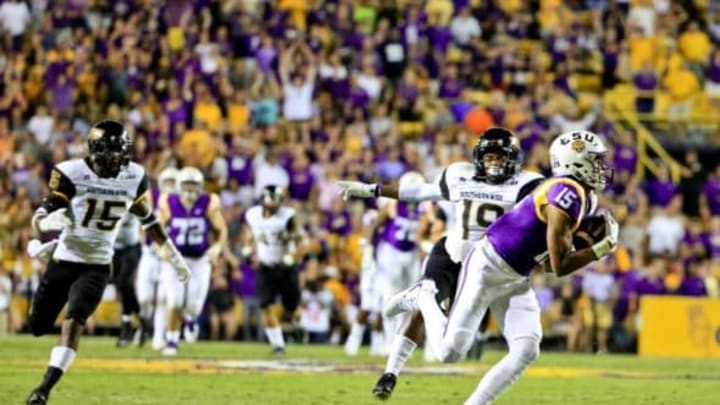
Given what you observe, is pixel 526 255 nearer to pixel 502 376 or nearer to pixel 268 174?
pixel 502 376

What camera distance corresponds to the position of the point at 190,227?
58.4 ft

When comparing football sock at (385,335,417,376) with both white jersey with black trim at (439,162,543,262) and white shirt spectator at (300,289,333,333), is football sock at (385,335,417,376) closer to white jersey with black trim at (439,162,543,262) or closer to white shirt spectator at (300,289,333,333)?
white jersey with black trim at (439,162,543,262)

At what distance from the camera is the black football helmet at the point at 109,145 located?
35.7 feet

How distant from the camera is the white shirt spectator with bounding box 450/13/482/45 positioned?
25.9m

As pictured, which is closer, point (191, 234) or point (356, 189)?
point (356, 189)

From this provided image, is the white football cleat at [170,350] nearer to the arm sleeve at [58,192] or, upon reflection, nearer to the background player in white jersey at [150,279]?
the background player in white jersey at [150,279]

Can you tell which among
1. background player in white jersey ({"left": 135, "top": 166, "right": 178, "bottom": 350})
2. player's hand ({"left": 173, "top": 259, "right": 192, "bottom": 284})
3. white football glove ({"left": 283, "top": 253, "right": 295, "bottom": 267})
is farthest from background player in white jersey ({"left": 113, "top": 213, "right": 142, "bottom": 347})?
player's hand ({"left": 173, "top": 259, "right": 192, "bottom": 284})

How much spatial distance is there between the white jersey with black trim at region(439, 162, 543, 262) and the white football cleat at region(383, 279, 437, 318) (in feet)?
2.58

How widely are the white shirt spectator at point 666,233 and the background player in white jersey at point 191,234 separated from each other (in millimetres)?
7458

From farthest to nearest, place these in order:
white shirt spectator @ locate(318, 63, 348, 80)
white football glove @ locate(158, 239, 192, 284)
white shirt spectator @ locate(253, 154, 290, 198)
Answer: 1. white shirt spectator @ locate(318, 63, 348, 80)
2. white shirt spectator @ locate(253, 154, 290, 198)
3. white football glove @ locate(158, 239, 192, 284)

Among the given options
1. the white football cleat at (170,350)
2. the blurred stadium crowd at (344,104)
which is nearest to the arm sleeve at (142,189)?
the white football cleat at (170,350)

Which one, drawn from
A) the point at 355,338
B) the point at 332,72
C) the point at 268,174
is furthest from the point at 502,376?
the point at 332,72

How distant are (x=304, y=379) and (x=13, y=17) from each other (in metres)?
11.9

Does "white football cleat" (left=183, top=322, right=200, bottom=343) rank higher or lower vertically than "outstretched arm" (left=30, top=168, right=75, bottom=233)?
lower
